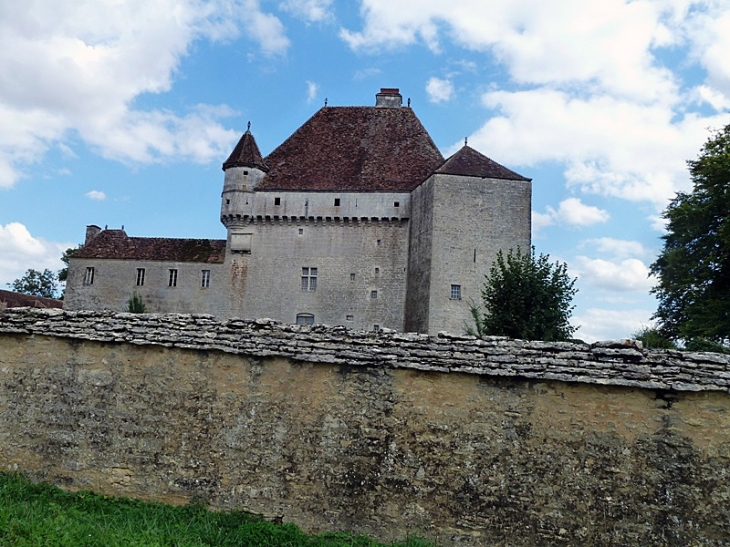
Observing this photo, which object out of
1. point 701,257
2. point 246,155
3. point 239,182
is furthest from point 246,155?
point 701,257

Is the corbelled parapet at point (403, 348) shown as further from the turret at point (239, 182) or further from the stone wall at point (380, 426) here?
the turret at point (239, 182)

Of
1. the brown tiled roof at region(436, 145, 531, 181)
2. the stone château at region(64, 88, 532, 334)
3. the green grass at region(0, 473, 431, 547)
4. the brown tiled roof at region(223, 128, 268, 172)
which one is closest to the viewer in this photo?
the green grass at region(0, 473, 431, 547)

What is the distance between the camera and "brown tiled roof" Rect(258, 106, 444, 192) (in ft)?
123

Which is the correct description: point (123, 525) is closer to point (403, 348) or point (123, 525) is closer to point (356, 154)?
point (403, 348)

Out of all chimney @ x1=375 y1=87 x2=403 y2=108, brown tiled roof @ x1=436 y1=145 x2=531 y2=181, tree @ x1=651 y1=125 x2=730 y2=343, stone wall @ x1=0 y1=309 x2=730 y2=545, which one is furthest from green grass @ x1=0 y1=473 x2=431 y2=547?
chimney @ x1=375 y1=87 x2=403 y2=108

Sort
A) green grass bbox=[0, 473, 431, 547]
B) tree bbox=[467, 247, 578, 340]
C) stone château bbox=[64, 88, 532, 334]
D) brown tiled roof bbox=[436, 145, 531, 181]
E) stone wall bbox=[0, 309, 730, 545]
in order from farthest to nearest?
stone château bbox=[64, 88, 532, 334], brown tiled roof bbox=[436, 145, 531, 181], tree bbox=[467, 247, 578, 340], stone wall bbox=[0, 309, 730, 545], green grass bbox=[0, 473, 431, 547]

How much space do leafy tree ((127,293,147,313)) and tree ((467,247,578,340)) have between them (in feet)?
74.6

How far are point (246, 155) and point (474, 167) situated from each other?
1443cm

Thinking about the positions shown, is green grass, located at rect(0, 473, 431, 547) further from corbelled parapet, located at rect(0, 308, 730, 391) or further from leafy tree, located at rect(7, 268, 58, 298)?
leafy tree, located at rect(7, 268, 58, 298)

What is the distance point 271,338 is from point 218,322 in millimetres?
929

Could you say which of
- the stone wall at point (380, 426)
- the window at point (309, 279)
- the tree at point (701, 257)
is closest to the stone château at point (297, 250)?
the window at point (309, 279)

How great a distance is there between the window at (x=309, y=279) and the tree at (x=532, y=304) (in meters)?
17.0

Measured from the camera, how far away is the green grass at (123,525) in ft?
22.3

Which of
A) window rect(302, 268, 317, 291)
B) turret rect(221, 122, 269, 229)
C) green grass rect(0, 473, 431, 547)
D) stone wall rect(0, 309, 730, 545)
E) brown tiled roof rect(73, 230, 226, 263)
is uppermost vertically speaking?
turret rect(221, 122, 269, 229)
